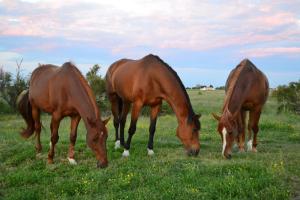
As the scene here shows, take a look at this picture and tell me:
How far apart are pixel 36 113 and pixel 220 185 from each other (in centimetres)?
602

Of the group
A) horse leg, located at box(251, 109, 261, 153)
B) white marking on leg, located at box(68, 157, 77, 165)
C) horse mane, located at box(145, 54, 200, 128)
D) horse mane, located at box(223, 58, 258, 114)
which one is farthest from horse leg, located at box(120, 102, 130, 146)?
horse leg, located at box(251, 109, 261, 153)

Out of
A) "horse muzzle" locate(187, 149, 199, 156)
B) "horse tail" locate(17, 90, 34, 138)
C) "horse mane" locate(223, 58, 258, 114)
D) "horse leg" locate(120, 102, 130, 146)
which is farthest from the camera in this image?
"horse leg" locate(120, 102, 130, 146)

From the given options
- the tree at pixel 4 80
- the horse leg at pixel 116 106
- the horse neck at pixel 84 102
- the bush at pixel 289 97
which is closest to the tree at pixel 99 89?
the tree at pixel 4 80

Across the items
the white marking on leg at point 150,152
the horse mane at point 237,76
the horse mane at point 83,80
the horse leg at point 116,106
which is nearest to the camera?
the horse mane at point 83,80

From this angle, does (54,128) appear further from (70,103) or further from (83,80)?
(83,80)

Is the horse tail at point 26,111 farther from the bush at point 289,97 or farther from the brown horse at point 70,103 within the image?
the bush at point 289,97

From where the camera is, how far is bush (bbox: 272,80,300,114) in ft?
88.5

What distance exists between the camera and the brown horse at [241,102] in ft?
31.1

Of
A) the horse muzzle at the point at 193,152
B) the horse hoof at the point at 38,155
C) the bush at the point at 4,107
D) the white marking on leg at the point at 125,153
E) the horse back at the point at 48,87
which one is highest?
the horse back at the point at 48,87

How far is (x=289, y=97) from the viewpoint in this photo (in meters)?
27.6

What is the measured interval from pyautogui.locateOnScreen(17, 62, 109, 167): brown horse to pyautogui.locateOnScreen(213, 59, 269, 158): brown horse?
2.75 m

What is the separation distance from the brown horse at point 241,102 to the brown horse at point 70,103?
2.75 m

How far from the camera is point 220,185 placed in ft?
22.6

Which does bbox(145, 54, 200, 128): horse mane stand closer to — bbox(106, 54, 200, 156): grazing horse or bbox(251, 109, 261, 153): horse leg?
bbox(106, 54, 200, 156): grazing horse
